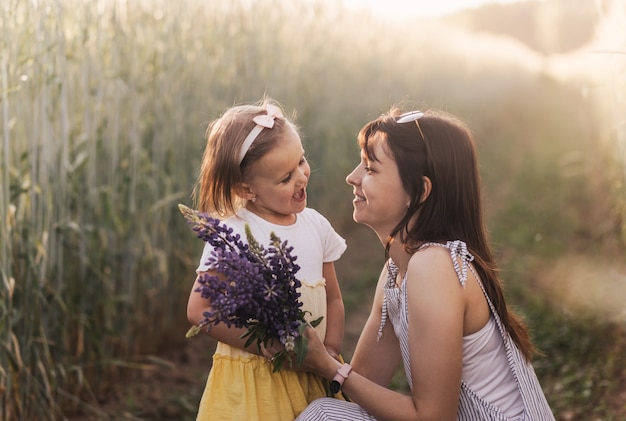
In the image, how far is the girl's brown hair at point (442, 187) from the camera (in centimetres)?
213

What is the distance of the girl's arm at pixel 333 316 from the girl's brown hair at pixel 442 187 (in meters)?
0.34

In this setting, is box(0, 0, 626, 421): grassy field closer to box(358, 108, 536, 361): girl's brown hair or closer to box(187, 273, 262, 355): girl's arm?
box(358, 108, 536, 361): girl's brown hair

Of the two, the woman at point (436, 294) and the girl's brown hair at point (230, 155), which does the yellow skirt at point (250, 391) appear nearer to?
the woman at point (436, 294)

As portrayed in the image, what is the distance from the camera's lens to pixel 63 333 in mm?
3258

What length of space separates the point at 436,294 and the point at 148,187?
2.37m

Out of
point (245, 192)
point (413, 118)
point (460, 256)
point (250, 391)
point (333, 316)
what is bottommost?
point (250, 391)

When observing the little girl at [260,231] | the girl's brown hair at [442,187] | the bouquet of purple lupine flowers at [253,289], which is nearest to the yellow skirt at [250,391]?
the little girl at [260,231]

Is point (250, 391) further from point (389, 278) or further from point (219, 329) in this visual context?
point (389, 278)

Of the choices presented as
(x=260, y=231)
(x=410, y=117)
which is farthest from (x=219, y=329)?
(x=410, y=117)

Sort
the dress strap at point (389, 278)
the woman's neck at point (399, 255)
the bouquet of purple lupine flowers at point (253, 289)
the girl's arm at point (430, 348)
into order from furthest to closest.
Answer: the dress strap at point (389, 278), the woman's neck at point (399, 255), the girl's arm at point (430, 348), the bouquet of purple lupine flowers at point (253, 289)

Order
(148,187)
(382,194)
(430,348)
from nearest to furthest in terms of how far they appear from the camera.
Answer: (430,348) → (382,194) → (148,187)

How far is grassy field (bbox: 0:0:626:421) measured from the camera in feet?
9.86

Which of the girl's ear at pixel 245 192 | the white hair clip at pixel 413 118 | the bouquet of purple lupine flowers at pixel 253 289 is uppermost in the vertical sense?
the white hair clip at pixel 413 118

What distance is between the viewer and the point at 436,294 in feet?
6.47
